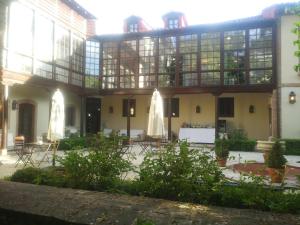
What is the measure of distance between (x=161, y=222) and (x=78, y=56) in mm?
17146

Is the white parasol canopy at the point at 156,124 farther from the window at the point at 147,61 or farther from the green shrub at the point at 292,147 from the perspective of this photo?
the window at the point at 147,61

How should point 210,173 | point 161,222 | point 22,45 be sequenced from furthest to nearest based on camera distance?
point 22,45 < point 210,173 < point 161,222

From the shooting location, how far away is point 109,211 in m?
2.72

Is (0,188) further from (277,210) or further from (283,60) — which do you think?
(283,60)

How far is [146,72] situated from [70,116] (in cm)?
554

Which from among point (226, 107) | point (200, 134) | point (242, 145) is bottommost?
point (242, 145)

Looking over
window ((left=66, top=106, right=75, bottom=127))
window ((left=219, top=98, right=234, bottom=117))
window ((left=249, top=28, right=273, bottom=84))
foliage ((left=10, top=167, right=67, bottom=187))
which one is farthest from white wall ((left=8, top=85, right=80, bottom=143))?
window ((left=249, top=28, right=273, bottom=84))

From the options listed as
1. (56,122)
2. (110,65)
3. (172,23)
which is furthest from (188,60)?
(56,122)

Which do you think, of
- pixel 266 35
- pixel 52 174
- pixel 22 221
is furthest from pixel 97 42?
pixel 22 221

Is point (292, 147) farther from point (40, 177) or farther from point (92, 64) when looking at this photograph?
point (92, 64)

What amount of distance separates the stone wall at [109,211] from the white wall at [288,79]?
13.5 m

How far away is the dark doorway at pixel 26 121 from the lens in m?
15.1

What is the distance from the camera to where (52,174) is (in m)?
4.39

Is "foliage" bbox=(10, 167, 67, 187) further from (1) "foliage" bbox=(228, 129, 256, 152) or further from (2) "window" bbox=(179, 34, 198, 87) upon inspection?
(2) "window" bbox=(179, 34, 198, 87)
